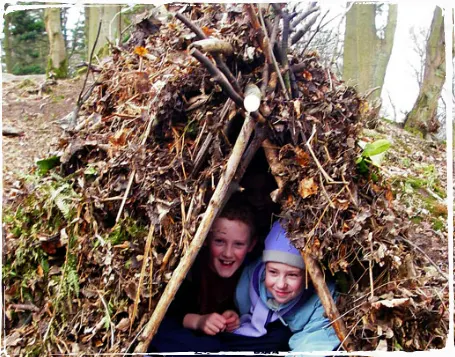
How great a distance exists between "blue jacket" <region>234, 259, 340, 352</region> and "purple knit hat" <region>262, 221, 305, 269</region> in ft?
1.09

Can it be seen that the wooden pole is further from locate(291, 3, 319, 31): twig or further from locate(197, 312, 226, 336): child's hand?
locate(291, 3, 319, 31): twig

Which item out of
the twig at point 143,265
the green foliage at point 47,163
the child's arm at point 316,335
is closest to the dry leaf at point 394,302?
the child's arm at point 316,335

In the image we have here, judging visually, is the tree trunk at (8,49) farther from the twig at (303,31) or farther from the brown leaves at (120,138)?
the twig at (303,31)

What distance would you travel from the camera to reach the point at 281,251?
4023 millimetres

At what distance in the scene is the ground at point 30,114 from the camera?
9.28 metres

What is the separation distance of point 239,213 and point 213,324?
3.08ft

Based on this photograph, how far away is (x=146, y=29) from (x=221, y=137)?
6.91 feet

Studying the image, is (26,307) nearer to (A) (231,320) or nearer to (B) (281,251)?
(A) (231,320)

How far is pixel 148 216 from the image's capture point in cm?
380

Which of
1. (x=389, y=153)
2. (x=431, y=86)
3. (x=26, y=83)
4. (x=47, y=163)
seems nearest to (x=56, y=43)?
(x=26, y=83)

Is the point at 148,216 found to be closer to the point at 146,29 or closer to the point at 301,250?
the point at 301,250

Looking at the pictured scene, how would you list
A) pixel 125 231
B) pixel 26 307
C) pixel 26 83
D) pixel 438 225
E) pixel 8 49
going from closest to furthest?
pixel 125 231 → pixel 26 307 → pixel 438 225 → pixel 26 83 → pixel 8 49

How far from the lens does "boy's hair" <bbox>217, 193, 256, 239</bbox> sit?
14.3 ft

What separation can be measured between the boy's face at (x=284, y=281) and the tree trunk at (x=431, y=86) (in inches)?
329
